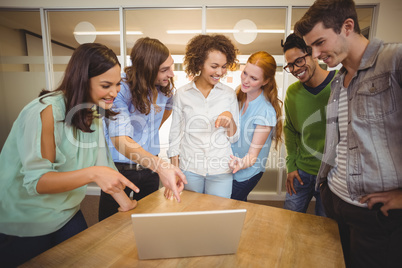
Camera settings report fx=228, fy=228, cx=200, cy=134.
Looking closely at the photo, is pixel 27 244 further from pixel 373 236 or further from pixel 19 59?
pixel 19 59

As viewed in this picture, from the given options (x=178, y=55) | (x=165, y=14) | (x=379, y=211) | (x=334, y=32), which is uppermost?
(x=165, y=14)

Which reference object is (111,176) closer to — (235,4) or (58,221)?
(58,221)

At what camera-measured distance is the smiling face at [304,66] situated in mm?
1506

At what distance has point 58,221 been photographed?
1059 millimetres

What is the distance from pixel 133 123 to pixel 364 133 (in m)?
1.34

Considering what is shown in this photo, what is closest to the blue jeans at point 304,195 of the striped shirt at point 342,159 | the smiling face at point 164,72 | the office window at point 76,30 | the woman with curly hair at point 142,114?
the striped shirt at point 342,159

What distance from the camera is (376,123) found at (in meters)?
0.98

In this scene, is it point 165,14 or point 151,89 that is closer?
point 151,89

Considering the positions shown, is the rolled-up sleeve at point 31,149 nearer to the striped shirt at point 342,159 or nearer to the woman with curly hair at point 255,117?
the woman with curly hair at point 255,117

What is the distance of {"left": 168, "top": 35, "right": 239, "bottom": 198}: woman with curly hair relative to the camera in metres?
1.55

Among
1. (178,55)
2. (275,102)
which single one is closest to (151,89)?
(275,102)

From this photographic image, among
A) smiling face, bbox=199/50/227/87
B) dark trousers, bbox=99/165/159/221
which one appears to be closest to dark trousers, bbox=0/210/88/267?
dark trousers, bbox=99/165/159/221

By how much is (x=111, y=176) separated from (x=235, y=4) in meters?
2.81

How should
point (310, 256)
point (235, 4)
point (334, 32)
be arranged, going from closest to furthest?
point (310, 256) → point (334, 32) → point (235, 4)
